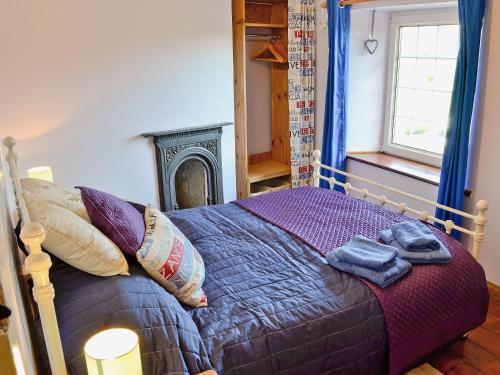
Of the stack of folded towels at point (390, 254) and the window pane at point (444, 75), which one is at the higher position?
the window pane at point (444, 75)

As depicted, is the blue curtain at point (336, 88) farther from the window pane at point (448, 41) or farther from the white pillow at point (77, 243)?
the white pillow at point (77, 243)

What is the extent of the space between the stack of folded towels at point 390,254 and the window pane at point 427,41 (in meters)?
1.89

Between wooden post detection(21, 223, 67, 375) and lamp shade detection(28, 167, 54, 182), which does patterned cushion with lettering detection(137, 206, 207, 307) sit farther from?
lamp shade detection(28, 167, 54, 182)

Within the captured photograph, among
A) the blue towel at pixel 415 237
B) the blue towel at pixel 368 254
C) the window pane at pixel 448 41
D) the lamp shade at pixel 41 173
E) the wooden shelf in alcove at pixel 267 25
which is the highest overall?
the wooden shelf in alcove at pixel 267 25

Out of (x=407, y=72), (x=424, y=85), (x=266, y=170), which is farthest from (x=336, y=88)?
(x=266, y=170)

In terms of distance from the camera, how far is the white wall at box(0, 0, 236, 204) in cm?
287

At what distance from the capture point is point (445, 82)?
3518 mm

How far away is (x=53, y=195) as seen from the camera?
6.50 ft

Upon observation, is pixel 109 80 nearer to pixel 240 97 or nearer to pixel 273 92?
pixel 240 97

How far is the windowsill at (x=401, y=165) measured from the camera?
3.42m

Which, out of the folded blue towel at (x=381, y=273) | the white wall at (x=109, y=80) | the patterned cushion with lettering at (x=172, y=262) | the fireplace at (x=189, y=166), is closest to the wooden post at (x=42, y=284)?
the patterned cushion with lettering at (x=172, y=262)

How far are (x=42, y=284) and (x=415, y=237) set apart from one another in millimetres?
1743

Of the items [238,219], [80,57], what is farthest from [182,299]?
[80,57]

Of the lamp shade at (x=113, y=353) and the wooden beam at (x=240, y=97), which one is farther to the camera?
the wooden beam at (x=240, y=97)
